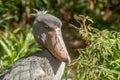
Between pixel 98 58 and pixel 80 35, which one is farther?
pixel 80 35

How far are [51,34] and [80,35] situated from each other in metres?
1.43

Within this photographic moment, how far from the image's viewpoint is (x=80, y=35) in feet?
27.3

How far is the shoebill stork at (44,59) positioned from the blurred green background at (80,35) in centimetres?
19

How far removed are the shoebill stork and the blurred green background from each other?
0.19 metres

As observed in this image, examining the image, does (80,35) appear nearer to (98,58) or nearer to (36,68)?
(98,58)

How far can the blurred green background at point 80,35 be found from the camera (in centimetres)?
687

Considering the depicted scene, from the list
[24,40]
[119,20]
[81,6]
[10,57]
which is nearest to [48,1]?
[81,6]

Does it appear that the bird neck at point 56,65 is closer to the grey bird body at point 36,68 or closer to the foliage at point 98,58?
the grey bird body at point 36,68

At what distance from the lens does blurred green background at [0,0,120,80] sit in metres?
6.87

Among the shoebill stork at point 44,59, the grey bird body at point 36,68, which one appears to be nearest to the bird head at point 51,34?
the shoebill stork at point 44,59

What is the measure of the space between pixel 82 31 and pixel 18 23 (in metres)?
5.68

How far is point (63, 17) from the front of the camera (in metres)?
12.7

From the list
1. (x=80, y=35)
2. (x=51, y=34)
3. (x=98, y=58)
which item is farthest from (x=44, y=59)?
(x=80, y=35)

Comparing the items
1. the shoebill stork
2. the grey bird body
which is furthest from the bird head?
Answer: the grey bird body
